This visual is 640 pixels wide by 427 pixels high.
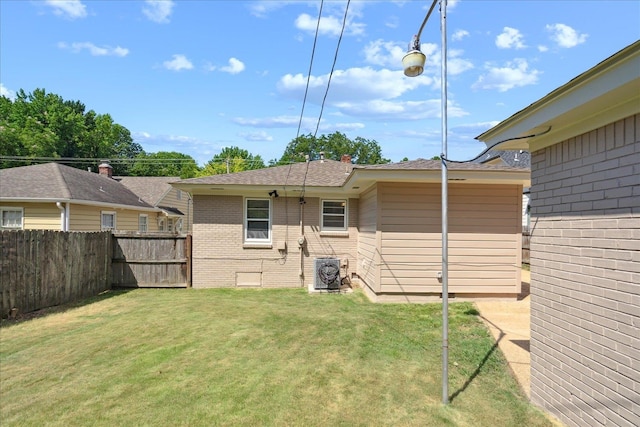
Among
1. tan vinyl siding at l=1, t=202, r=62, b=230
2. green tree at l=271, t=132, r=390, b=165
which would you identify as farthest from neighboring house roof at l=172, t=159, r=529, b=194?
green tree at l=271, t=132, r=390, b=165

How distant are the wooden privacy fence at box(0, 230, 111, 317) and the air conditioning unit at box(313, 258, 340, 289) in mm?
5872

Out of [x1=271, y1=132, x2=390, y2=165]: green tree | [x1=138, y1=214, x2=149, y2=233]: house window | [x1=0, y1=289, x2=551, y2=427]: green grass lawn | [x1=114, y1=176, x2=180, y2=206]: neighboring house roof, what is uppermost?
[x1=271, y1=132, x2=390, y2=165]: green tree

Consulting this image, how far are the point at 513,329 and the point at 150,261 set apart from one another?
932cm

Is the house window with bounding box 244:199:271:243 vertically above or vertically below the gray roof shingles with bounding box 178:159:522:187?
below

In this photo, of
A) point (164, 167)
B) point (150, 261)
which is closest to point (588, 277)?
point (150, 261)

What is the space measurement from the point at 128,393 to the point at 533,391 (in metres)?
4.34

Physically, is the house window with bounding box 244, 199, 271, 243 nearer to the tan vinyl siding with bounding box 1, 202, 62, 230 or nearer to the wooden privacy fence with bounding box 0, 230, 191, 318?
the wooden privacy fence with bounding box 0, 230, 191, 318

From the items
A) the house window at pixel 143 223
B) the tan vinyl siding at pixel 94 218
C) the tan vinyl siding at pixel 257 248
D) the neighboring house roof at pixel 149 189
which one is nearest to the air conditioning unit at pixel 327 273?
the tan vinyl siding at pixel 257 248

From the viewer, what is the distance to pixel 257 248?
10.0 metres

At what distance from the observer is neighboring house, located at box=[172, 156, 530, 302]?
762 cm

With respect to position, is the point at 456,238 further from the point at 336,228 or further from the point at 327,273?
the point at 336,228

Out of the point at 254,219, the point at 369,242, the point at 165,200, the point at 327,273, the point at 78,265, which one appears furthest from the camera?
the point at 165,200

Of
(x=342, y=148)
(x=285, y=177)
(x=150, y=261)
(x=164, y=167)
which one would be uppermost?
(x=342, y=148)

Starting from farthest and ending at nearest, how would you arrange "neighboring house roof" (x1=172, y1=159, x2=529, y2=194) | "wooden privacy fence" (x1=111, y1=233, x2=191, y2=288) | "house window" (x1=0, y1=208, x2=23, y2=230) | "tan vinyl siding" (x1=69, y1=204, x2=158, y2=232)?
"tan vinyl siding" (x1=69, y1=204, x2=158, y2=232), "house window" (x1=0, y1=208, x2=23, y2=230), "wooden privacy fence" (x1=111, y1=233, x2=191, y2=288), "neighboring house roof" (x1=172, y1=159, x2=529, y2=194)
